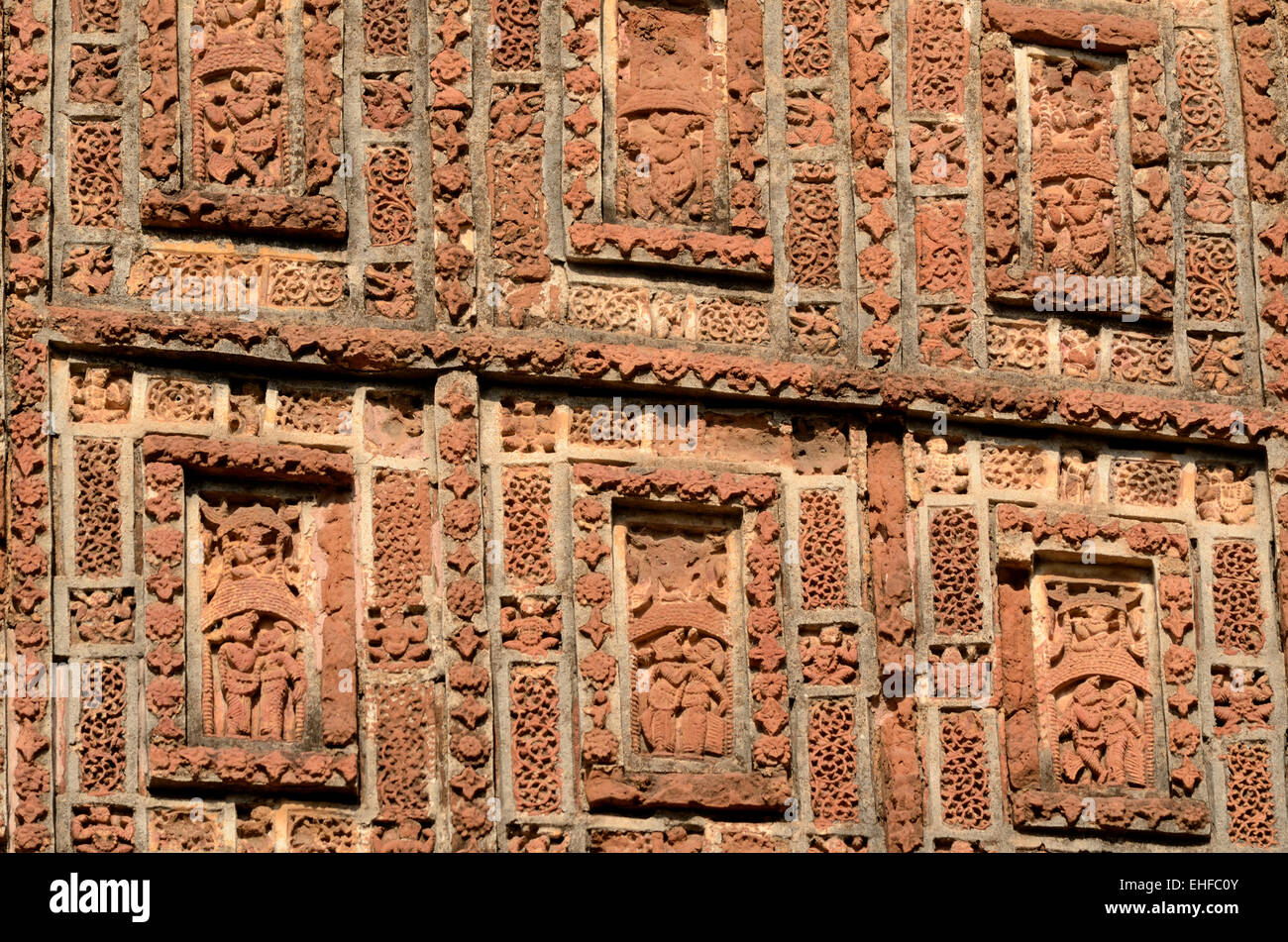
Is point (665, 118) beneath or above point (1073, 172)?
above

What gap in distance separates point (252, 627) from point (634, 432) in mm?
2120

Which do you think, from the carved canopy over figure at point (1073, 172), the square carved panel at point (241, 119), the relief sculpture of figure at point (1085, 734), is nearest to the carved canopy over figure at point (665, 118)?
the square carved panel at point (241, 119)

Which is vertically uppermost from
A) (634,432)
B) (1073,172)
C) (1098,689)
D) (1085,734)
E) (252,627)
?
(1073,172)

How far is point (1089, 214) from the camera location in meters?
19.9

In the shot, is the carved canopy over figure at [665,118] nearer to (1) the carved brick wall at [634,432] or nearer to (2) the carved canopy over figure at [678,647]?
(1) the carved brick wall at [634,432]

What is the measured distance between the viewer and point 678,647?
61.7ft

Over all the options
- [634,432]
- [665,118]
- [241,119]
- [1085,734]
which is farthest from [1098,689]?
[241,119]

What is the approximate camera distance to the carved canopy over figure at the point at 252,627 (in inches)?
721

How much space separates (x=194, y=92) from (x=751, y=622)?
375 cm

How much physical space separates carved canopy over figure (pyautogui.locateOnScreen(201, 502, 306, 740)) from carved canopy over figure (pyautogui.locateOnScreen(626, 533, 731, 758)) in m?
1.65

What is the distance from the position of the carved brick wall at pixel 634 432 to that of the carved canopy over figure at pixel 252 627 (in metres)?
0.02

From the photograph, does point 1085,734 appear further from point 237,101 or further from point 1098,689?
point 237,101

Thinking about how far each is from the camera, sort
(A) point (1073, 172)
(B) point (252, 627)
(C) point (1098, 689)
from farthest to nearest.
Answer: (A) point (1073, 172) → (C) point (1098, 689) → (B) point (252, 627)

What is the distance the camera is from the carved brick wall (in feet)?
60.2
